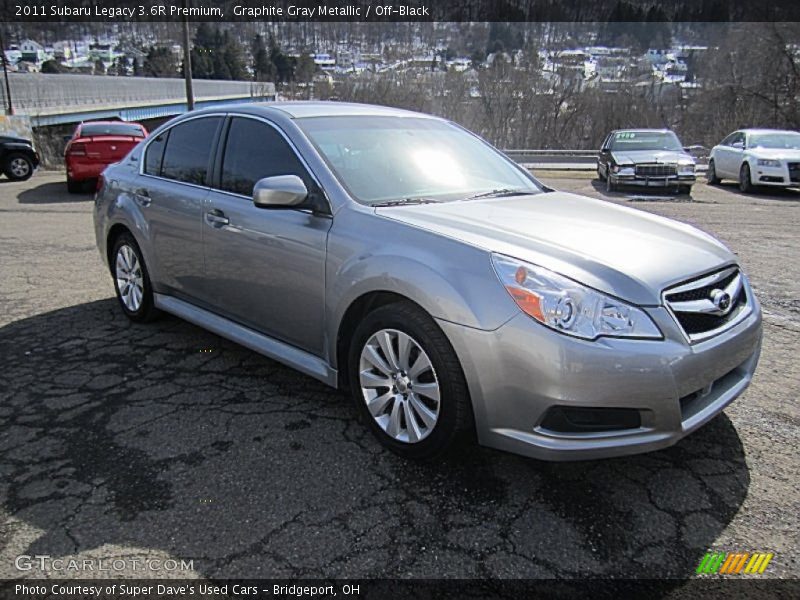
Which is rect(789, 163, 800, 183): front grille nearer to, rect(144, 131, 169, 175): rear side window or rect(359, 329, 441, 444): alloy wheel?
rect(144, 131, 169, 175): rear side window

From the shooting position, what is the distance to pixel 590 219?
3234 millimetres

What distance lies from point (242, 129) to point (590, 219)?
7.29ft

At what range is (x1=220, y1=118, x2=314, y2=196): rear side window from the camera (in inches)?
138

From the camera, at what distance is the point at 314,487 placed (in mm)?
2723

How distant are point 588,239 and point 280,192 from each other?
1.54m

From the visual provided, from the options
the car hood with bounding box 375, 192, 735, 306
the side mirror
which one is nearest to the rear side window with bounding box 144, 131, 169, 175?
the side mirror

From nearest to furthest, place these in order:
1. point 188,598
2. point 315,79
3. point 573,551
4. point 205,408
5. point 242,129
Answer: point 188,598
point 573,551
point 205,408
point 242,129
point 315,79

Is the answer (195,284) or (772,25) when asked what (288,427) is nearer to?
(195,284)

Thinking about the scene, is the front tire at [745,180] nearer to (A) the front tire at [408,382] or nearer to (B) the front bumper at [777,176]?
(B) the front bumper at [777,176]

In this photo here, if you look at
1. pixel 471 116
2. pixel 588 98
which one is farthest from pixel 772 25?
pixel 471 116

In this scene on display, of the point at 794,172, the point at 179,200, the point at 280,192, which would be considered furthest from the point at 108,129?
the point at 794,172

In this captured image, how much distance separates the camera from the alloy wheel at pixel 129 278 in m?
4.76

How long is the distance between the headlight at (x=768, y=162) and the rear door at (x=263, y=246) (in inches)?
543

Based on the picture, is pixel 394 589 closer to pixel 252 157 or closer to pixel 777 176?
pixel 252 157
